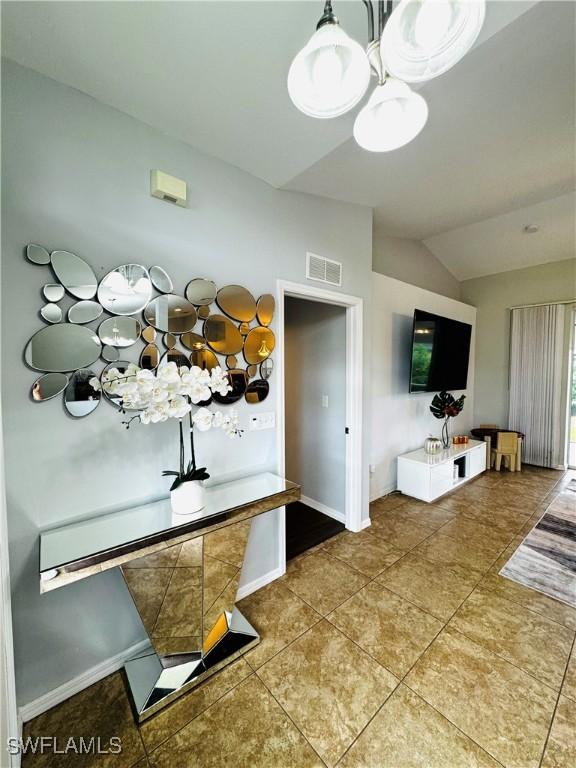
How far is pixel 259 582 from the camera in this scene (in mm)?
2066

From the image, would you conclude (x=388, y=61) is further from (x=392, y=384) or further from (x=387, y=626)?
(x=392, y=384)

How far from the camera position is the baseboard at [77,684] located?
Answer: 51.8 inches

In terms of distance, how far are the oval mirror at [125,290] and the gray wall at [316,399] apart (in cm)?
180

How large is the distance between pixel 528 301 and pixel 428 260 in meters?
1.71

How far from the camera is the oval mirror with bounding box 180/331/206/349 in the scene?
167cm

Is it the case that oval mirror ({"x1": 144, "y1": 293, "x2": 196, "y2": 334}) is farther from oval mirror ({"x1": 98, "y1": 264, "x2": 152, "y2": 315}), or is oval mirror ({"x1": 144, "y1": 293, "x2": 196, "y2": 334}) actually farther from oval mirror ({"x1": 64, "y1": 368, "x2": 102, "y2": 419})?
oval mirror ({"x1": 64, "y1": 368, "x2": 102, "y2": 419})

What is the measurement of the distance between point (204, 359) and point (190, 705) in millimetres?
1667

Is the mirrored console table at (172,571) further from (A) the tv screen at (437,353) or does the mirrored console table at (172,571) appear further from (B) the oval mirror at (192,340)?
(A) the tv screen at (437,353)

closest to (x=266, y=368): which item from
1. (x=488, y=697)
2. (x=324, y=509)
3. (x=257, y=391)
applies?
(x=257, y=391)

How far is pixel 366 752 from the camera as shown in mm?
1188

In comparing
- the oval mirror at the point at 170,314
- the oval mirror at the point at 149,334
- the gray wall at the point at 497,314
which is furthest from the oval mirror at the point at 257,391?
the gray wall at the point at 497,314

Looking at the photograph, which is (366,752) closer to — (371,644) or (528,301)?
(371,644)

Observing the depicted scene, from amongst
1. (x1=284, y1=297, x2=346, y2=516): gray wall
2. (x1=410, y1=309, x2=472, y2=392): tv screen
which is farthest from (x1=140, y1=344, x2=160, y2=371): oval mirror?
(x1=410, y1=309, x2=472, y2=392): tv screen

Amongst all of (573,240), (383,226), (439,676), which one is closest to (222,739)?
(439,676)
